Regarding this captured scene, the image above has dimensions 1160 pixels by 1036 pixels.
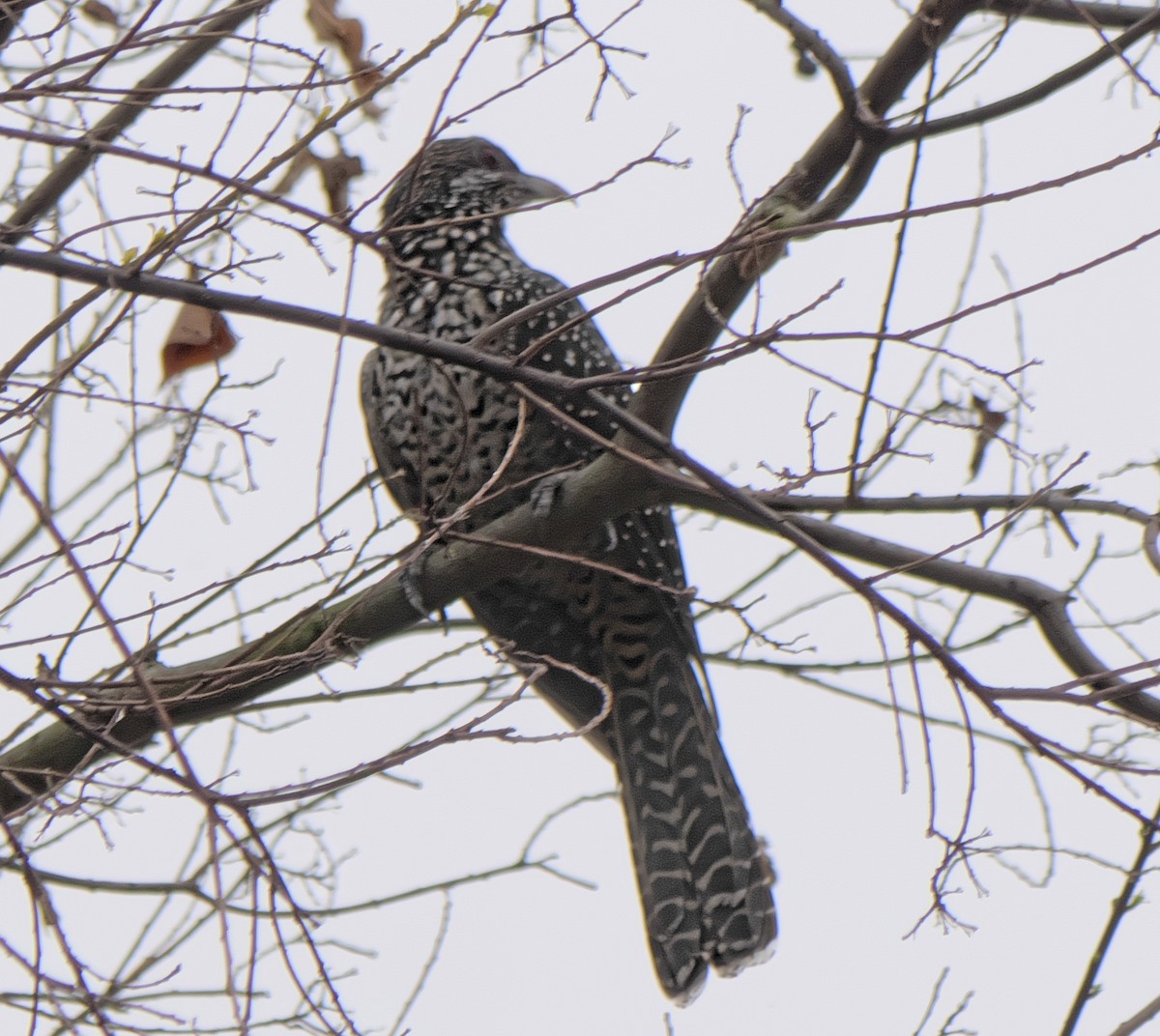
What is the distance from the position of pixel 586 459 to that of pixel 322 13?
162 cm

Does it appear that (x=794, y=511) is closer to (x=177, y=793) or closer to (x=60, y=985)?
(x=177, y=793)

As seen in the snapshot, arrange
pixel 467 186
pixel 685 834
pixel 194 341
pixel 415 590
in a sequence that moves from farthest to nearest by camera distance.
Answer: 1. pixel 467 186
2. pixel 685 834
3. pixel 415 590
4. pixel 194 341

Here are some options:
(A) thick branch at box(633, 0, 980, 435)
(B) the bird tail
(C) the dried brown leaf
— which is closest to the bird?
(B) the bird tail

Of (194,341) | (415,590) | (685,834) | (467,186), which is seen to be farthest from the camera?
(467,186)

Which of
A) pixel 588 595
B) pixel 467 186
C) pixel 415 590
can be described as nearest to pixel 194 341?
pixel 415 590

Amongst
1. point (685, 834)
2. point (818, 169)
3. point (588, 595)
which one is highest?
point (588, 595)

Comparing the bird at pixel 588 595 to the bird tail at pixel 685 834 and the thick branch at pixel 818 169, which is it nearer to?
the bird tail at pixel 685 834

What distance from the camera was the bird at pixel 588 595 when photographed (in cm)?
430

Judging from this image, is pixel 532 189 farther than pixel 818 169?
Yes

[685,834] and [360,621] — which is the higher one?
[360,621]

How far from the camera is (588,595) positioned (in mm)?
4633

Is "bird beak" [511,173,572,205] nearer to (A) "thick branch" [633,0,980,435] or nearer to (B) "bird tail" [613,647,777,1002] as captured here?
(B) "bird tail" [613,647,777,1002]

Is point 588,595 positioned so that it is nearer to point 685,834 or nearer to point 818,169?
point 685,834

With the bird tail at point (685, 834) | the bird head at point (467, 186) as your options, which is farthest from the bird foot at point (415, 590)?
the bird head at point (467, 186)
